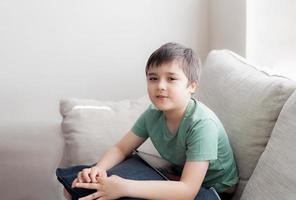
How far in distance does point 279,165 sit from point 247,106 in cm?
26

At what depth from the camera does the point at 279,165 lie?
1.08m

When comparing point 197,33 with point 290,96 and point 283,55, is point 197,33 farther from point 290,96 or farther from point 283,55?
point 290,96

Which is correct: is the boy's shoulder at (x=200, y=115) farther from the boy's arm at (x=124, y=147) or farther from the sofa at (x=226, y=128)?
the boy's arm at (x=124, y=147)

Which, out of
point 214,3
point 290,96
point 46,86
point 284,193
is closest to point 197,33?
point 214,3

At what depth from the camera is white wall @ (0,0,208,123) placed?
2080 mm

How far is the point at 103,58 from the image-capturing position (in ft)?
7.11

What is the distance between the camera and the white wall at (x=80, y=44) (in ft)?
6.82

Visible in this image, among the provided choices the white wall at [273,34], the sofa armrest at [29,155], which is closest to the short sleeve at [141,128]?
the white wall at [273,34]

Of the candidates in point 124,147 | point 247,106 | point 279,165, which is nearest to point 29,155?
point 124,147

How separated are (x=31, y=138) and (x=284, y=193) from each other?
56.5 inches

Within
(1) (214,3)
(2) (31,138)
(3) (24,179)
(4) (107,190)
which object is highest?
(1) (214,3)

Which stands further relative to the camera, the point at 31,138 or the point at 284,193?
the point at 31,138

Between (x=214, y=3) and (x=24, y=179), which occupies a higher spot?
(x=214, y=3)

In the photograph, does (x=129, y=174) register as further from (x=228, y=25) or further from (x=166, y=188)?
(x=228, y=25)
